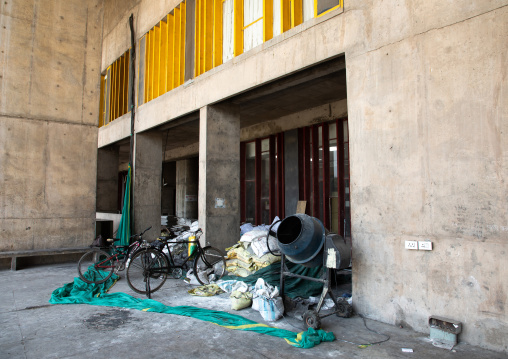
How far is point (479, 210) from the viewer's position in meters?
3.81

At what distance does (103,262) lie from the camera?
6465 mm

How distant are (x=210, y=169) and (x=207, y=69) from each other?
252cm

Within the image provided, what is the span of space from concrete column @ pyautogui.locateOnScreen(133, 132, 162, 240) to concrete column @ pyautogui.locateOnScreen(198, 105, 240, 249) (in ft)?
11.9

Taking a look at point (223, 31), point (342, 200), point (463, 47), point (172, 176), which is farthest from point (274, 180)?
point (172, 176)

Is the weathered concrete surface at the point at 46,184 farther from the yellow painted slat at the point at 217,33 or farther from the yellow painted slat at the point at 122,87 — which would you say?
the yellow painted slat at the point at 217,33

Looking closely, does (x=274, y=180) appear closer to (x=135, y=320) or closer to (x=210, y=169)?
(x=210, y=169)

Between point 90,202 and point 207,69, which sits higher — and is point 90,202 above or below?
below

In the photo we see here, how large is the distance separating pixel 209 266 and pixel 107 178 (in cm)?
946

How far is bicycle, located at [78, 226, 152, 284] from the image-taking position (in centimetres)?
647

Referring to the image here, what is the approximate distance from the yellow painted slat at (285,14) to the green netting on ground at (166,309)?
5.11 m

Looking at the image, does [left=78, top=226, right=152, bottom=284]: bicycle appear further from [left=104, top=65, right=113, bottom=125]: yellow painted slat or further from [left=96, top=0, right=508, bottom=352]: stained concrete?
[left=104, top=65, right=113, bottom=125]: yellow painted slat

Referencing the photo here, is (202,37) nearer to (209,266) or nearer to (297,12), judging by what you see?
(297,12)

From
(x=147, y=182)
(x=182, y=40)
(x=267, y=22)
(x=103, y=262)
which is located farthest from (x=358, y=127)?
(x=147, y=182)

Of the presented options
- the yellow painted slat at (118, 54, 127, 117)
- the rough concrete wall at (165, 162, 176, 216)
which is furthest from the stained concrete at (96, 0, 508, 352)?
the rough concrete wall at (165, 162, 176, 216)
